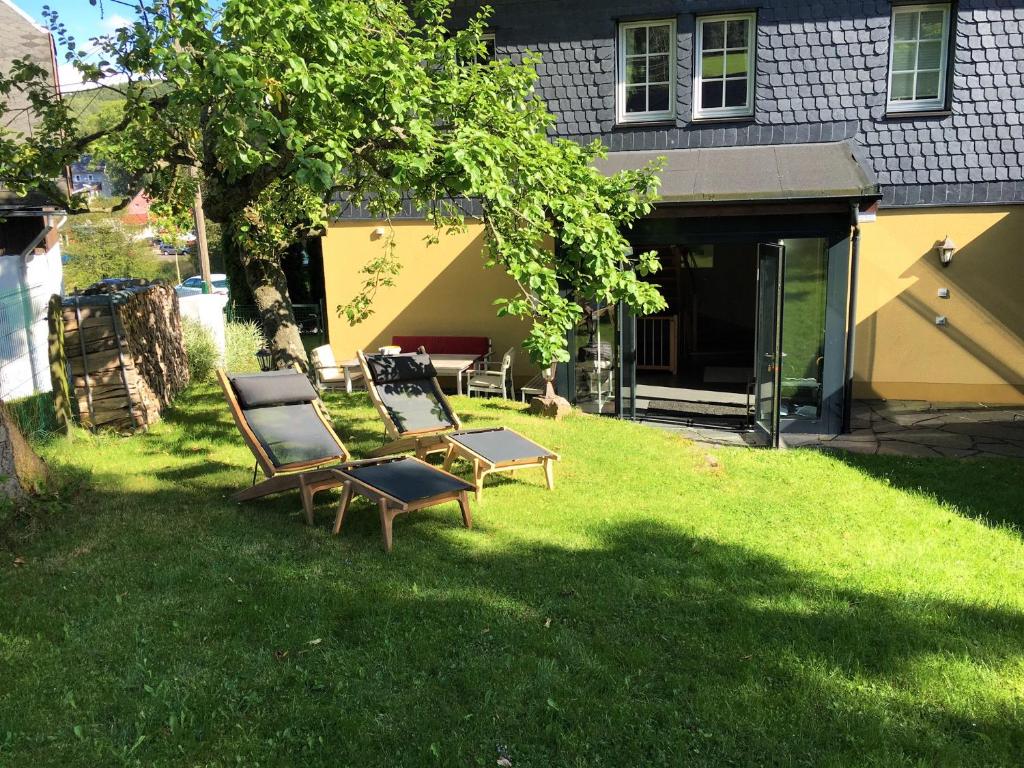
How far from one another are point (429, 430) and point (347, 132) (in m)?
2.92

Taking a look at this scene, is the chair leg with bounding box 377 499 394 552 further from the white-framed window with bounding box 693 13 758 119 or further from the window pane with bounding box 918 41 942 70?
the window pane with bounding box 918 41 942 70

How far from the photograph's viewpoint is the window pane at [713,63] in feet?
36.7

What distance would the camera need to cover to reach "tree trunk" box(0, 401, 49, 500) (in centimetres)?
582

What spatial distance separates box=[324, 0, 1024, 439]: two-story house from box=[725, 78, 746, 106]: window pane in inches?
0.8

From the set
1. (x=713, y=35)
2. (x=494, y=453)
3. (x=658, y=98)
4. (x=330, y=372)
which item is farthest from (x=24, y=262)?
(x=713, y=35)

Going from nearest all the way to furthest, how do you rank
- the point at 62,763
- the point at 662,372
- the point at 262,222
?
the point at 62,763
the point at 262,222
the point at 662,372

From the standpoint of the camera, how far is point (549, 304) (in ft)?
20.6

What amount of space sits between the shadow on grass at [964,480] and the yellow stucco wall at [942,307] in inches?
122

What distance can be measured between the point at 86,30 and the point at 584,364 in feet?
22.8

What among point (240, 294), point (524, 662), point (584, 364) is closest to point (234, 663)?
point (524, 662)

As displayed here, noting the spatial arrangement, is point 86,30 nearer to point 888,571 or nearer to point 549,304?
point 549,304

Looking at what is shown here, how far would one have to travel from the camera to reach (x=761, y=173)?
1010 centimetres

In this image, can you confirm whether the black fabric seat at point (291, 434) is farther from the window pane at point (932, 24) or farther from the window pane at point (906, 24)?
the window pane at point (932, 24)

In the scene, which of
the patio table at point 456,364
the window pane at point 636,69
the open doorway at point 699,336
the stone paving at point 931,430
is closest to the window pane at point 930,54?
the window pane at point 636,69
